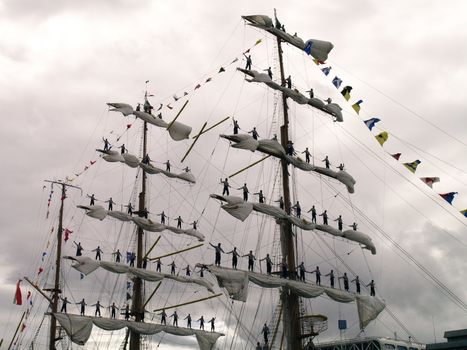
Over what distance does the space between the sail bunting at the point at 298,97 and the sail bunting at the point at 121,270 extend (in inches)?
→ 543

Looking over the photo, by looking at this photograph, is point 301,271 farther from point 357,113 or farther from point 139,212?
point 139,212

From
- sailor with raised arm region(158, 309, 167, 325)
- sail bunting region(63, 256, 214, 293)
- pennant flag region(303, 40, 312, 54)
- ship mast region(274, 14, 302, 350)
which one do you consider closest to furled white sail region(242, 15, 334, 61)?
pennant flag region(303, 40, 312, 54)

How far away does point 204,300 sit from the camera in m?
37.6

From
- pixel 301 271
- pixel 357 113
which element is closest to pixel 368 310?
pixel 301 271

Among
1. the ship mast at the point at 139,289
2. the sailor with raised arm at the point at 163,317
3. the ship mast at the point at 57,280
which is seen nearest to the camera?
the ship mast at the point at 139,289

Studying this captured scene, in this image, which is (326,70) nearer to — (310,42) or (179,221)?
(310,42)

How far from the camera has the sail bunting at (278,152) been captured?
32.0 m

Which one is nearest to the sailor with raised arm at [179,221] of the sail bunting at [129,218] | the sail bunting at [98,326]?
the sail bunting at [129,218]

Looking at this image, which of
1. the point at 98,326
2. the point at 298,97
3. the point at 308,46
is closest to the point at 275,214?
the point at 298,97

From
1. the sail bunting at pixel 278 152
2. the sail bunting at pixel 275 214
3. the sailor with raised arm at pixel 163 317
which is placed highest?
the sail bunting at pixel 278 152

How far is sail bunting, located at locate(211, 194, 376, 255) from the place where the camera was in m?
30.9

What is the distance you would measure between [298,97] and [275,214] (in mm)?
8325

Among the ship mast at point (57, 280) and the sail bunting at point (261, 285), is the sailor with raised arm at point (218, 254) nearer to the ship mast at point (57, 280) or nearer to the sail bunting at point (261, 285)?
the sail bunting at point (261, 285)

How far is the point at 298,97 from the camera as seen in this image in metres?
36.1
